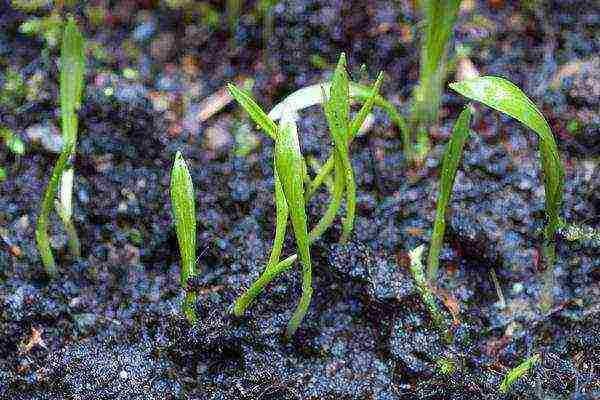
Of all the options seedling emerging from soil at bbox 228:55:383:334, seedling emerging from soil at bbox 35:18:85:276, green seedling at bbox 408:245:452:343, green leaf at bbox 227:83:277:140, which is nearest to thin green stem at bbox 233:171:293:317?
seedling emerging from soil at bbox 228:55:383:334

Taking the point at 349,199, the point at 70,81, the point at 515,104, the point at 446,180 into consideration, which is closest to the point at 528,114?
the point at 515,104

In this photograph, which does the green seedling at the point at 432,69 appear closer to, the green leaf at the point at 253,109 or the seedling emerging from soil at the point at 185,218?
the green leaf at the point at 253,109

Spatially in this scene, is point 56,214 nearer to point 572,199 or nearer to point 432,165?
point 432,165

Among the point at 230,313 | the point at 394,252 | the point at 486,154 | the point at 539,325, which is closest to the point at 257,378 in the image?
the point at 230,313

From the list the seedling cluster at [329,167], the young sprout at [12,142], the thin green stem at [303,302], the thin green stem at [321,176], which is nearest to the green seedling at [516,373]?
the seedling cluster at [329,167]

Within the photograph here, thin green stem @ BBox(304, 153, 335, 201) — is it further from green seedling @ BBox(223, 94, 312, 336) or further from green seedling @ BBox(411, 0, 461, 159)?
green seedling @ BBox(411, 0, 461, 159)
